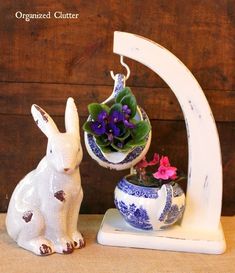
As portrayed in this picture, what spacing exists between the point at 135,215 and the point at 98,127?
0.51ft

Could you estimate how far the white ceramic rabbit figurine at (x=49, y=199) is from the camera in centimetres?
66

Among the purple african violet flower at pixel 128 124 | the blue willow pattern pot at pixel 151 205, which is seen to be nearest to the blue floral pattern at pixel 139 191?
the blue willow pattern pot at pixel 151 205

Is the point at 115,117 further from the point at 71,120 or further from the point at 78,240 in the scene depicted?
the point at 78,240

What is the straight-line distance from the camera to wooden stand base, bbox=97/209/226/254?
69 cm

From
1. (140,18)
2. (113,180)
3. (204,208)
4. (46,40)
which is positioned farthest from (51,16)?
(204,208)

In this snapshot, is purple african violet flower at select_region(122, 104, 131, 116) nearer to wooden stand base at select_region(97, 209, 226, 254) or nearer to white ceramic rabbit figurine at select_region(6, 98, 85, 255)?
white ceramic rabbit figurine at select_region(6, 98, 85, 255)

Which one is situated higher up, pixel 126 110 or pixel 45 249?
pixel 126 110

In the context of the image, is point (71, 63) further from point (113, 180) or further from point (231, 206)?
point (231, 206)

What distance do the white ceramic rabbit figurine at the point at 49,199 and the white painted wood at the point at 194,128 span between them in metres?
0.14

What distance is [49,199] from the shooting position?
0.67 meters

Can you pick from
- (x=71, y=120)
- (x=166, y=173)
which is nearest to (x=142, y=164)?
(x=166, y=173)

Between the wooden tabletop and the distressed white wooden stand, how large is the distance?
0.02m

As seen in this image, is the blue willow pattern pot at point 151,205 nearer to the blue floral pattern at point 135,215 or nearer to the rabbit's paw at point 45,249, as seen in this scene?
the blue floral pattern at point 135,215

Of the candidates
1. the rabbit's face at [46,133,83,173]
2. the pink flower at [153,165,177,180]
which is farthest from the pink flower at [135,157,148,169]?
the rabbit's face at [46,133,83,173]
